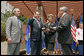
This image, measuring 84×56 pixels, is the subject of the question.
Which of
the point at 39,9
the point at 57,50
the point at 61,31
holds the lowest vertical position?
the point at 57,50

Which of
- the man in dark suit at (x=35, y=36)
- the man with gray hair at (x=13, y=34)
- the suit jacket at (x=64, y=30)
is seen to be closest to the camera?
the suit jacket at (x=64, y=30)

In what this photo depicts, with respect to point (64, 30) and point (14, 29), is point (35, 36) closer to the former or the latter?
point (14, 29)

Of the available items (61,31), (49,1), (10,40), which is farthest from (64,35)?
(49,1)

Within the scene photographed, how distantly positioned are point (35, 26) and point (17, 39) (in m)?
0.93

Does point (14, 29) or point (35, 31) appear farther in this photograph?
point (35, 31)

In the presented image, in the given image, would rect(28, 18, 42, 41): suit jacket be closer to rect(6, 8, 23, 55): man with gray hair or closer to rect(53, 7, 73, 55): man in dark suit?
rect(6, 8, 23, 55): man with gray hair

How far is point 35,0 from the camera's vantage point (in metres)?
6.95

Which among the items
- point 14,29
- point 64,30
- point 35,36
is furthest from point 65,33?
point 14,29

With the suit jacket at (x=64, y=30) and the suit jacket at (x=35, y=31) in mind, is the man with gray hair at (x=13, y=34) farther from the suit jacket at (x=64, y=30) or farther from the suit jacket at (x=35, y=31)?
the suit jacket at (x=64, y=30)

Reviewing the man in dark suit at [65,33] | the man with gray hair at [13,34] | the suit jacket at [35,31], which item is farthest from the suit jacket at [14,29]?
the man in dark suit at [65,33]

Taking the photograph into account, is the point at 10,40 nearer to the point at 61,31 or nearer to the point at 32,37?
the point at 32,37

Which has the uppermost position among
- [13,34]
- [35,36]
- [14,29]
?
[14,29]

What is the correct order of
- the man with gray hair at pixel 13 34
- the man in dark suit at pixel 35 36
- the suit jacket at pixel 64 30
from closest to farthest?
the suit jacket at pixel 64 30 < the man with gray hair at pixel 13 34 < the man in dark suit at pixel 35 36

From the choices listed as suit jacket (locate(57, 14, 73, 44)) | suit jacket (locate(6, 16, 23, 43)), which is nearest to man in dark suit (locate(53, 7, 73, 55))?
suit jacket (locate(57, 14, 73, 44))
